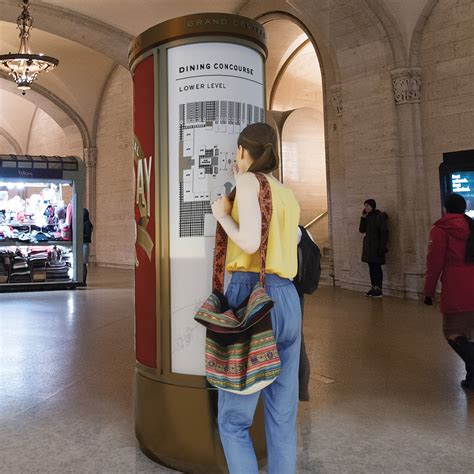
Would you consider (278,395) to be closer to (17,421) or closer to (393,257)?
(17,421)

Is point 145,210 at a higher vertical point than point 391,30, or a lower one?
lower

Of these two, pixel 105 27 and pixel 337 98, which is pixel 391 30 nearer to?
pixel 337 98

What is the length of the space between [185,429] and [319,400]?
122cm

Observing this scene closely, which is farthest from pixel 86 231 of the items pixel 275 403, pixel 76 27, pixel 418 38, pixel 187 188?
pixel 275 403

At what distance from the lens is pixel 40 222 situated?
966cm

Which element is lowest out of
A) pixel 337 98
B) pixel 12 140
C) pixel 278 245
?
pixel 278 245

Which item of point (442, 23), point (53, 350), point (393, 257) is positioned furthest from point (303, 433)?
point (442, 23)

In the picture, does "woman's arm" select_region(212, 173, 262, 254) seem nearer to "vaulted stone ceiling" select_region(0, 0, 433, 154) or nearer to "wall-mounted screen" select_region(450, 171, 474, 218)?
"wall-mounted screen" select_region(450, 171, 474, 218)

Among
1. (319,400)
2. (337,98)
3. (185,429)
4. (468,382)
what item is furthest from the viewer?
(337,98)

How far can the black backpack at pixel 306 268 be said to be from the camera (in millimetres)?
1829

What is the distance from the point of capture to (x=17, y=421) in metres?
2.80

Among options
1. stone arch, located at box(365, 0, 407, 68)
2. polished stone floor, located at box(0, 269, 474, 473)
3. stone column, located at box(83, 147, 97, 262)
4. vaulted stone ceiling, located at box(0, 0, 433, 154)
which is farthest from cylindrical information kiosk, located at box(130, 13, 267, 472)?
stone column, located at box(83, 147, 97, 262)

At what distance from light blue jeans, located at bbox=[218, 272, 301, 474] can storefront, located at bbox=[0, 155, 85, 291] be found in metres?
8.26

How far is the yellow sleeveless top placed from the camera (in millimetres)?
1631
